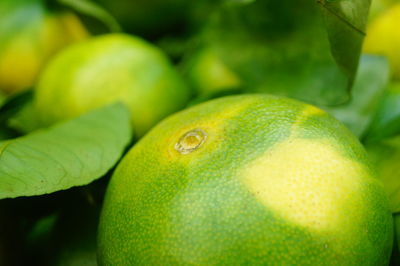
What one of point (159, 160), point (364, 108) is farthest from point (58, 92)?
point (364, 108)

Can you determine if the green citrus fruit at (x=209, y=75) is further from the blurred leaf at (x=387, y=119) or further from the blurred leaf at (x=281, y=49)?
the blurred leaf at (x=387, y=119)

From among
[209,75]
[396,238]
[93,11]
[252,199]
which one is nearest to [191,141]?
[252,199]

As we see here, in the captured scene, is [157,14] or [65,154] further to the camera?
[157,14]

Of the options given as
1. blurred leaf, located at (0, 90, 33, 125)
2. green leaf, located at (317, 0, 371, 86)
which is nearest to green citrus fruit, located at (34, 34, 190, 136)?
blurred leaf, located at (0, 90, 33, 125)

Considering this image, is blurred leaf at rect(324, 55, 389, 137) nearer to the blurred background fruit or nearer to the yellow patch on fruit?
the yellow patch on fruit

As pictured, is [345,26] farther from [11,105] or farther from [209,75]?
[11,105]

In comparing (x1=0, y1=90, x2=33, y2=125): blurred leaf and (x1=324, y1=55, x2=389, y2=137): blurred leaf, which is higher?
(x1=324, y1=55, x2=389, y2=137): blurred leaf

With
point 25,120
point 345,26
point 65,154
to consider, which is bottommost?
point 25,120
